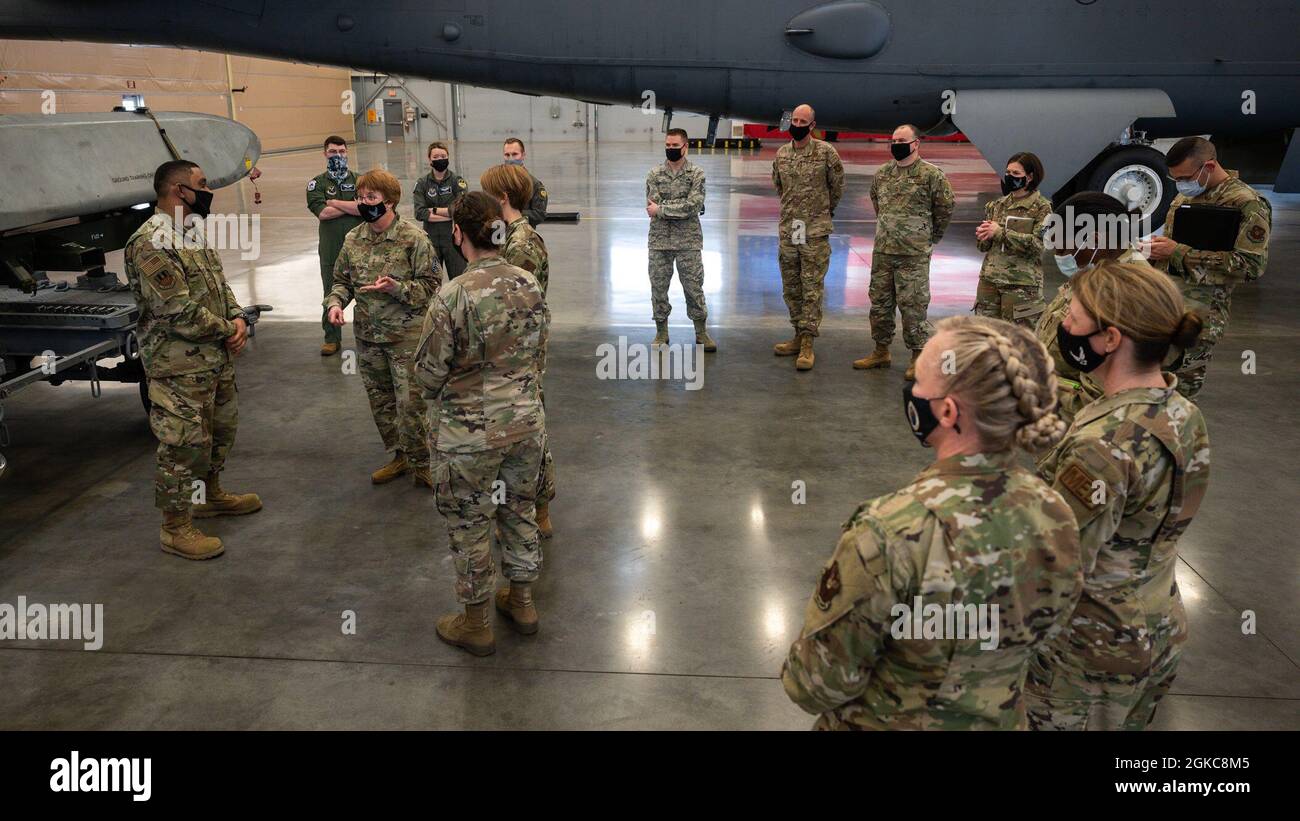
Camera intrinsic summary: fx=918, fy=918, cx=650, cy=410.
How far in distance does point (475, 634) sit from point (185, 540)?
1767 mm

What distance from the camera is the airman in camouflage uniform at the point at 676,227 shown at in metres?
7.47

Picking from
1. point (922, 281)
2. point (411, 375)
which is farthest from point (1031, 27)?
point (411, 375)

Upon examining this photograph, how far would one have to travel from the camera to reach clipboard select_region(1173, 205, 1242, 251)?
4.92 m

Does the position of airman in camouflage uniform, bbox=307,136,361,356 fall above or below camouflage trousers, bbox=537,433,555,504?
above

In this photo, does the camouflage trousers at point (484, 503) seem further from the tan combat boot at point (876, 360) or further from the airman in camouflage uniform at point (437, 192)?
the airman in camouflage uniform at point (437, 192)

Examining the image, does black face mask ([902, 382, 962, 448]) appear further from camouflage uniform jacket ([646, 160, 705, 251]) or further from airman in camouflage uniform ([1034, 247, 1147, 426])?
camouflage uniform jacket ([646, 160, 705, 251])

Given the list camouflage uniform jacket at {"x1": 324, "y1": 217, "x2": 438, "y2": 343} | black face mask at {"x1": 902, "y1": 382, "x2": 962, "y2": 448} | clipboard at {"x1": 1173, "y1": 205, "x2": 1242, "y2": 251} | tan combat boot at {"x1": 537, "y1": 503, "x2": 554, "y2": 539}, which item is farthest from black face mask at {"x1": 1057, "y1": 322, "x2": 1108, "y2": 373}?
camouflage uniform jacket at {"x1": 324, "y1": 217, "x2": 438, "y2": 343}

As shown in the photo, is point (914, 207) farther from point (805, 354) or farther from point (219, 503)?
point (219, 503)

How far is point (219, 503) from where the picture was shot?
4926 millimetres

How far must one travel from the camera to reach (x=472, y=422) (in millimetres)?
3467

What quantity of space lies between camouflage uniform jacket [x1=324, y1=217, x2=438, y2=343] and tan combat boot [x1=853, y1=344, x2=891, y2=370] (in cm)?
375

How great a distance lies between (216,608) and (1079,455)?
3.53 m

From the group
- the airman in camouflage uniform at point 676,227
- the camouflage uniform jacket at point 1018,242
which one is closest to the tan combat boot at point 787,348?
the airman in camouflage uniform at point 676,227

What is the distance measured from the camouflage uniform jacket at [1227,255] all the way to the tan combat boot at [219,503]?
5267 mm
